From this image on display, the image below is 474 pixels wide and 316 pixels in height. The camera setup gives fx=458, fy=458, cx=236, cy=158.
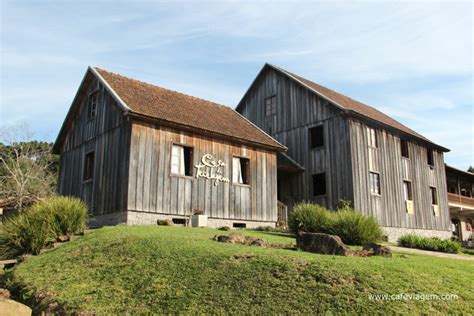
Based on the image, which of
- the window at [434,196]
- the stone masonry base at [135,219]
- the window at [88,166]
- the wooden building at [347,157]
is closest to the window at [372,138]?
the wooden building at [347,157]

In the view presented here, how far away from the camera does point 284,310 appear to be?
689cm

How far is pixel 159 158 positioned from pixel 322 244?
829 centimetres

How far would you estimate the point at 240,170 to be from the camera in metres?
19.9

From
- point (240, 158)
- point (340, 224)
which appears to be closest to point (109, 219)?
point (240, 158)

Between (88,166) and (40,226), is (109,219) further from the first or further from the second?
(88,166)

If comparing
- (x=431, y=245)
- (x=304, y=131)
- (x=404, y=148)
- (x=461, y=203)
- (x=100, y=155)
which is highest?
(x=304, y=131)

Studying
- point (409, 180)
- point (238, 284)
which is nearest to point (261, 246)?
point (238, 284)

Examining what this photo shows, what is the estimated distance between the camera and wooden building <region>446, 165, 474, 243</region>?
34.0 m

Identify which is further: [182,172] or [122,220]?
[182,172]

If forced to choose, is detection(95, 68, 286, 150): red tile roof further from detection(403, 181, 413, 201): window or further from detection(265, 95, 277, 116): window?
detection(403, 181, 413, 201): window

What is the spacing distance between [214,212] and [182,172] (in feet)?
6.90

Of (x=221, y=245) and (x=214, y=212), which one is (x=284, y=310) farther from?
(x=214, y=212)

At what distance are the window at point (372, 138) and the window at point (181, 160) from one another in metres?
10.6

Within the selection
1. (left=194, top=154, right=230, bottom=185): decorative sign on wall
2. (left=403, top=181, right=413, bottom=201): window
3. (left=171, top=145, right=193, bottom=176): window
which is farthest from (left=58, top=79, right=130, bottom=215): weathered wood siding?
(left=403, top=181, right=413, bottom=201): window
